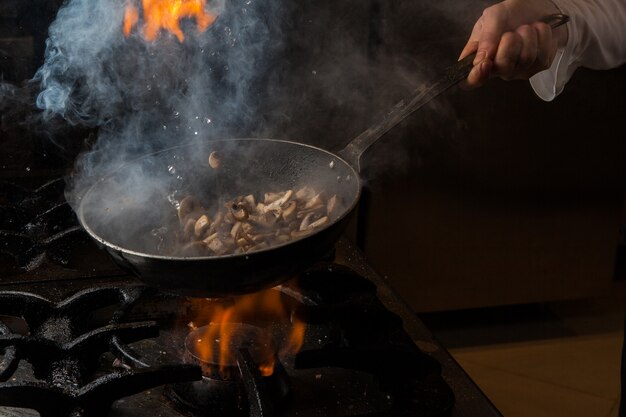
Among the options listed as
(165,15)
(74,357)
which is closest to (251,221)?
(74,357)

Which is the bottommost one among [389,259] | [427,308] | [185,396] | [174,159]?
[427,308]

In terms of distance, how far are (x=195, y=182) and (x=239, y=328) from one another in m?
0.22

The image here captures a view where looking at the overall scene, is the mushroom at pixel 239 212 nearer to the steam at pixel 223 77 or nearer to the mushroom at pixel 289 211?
the mushroom at pixel 289 211

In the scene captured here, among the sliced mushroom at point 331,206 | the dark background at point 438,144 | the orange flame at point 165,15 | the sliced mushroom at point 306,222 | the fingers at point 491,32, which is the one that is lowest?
the dark background at point 438,144

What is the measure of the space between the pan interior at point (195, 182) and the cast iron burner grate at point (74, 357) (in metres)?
0.08

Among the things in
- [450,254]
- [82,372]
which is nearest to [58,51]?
[82,372]

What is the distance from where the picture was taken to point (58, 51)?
131 centimetres

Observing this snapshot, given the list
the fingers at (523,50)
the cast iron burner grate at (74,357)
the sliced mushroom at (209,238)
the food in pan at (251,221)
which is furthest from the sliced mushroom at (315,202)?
the fingers at (523,50)

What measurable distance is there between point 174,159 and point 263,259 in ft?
0.97

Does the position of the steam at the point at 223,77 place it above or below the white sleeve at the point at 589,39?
below

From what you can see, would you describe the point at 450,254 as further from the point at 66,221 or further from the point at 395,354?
the point at 395,354

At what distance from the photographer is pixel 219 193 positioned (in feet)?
3.35

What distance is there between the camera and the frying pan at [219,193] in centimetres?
74

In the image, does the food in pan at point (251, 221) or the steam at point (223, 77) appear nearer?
the food in pan at point (251, 221)
